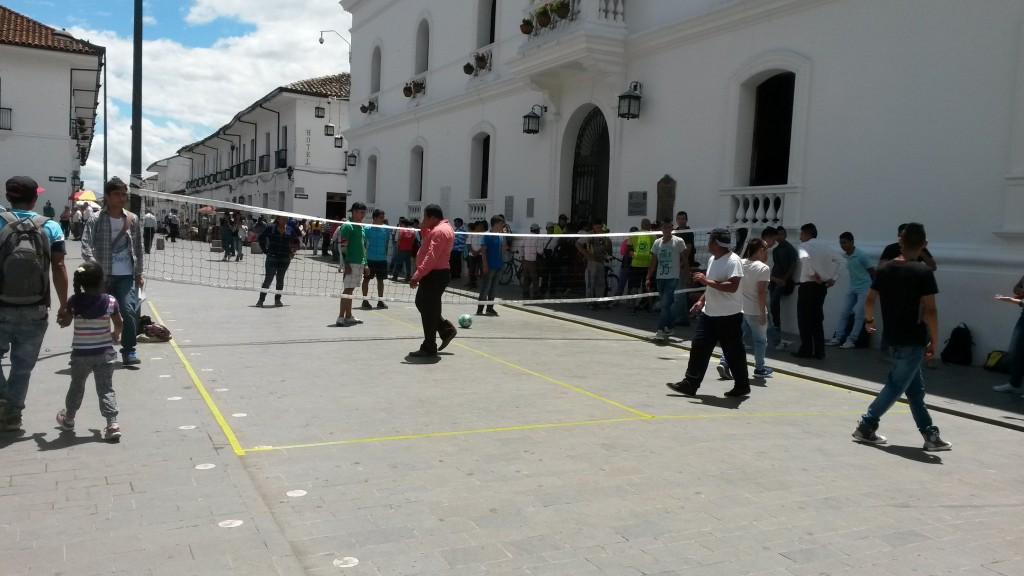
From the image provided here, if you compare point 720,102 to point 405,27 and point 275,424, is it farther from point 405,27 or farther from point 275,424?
point 405,27

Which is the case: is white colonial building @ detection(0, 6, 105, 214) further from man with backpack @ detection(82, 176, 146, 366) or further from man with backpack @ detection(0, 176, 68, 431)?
man with backpack @ detection(0, 176, 68, 431)

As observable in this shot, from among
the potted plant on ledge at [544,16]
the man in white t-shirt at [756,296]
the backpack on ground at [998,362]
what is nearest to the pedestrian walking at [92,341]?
the man in white t-shirt at [756,296]

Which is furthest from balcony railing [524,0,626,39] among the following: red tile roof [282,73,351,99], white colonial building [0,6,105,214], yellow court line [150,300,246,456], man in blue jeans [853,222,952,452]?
white colonial building [0,6,105,214]

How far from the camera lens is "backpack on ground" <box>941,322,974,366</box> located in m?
10.2

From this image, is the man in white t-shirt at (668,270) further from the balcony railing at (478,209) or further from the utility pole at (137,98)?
the balcony railing at (478,209)

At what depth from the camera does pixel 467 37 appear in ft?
76.2

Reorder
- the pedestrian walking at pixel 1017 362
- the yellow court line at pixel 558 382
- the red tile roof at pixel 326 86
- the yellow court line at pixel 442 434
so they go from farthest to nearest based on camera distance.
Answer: the red tile roof at pixel 326 86 → the pedestrian walking at pixel 1017 362 → the yellow court line at pixel 558 382 → the yellow court line at pixel 442 434

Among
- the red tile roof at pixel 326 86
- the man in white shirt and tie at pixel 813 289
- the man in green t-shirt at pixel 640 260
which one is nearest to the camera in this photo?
the man in white shirt and tie at pixel 813 289

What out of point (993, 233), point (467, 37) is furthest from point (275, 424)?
point (467, 37)

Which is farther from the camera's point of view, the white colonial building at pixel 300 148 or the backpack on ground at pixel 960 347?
the white colonial building at pixel 300 148

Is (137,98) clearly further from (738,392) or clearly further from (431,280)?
(738,392)

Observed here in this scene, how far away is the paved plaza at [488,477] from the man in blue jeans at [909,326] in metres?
0.24

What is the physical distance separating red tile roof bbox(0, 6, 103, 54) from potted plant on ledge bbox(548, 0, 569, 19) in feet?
97.2

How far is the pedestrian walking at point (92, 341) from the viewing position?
5.45m
